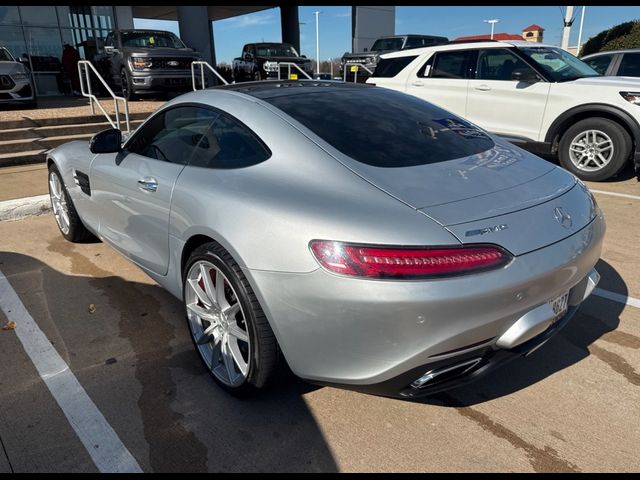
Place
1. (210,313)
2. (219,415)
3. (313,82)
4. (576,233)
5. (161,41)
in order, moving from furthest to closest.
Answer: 1. (161,41)
2. (313,82)
3. (210,313)
4. (219,415)
5. (576,233)

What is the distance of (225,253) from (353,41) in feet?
91.2

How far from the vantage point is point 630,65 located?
8.24m

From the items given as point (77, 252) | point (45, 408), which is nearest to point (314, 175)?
point (45, 408)

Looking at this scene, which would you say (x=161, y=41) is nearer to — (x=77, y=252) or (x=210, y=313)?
(x=77, y=252)

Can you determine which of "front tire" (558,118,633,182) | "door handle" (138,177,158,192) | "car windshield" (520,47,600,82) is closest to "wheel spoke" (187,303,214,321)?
"door handle" (138,177,158,192)

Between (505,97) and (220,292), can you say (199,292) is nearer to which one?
(220,292)

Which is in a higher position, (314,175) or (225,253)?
(314,175)

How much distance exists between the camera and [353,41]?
90.6 ft

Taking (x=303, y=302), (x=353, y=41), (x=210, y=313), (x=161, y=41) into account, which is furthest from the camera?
(x=353, y=41)

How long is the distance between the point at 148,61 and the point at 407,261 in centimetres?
1171

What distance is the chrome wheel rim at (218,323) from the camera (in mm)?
2402

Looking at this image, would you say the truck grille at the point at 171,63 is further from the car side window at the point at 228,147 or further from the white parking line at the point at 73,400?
the car side window at the point at 228,147

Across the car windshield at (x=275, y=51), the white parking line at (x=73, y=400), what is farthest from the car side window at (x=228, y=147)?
the car windshield at (x=275, y=51)

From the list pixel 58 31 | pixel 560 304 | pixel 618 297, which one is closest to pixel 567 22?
pixel 618 297
